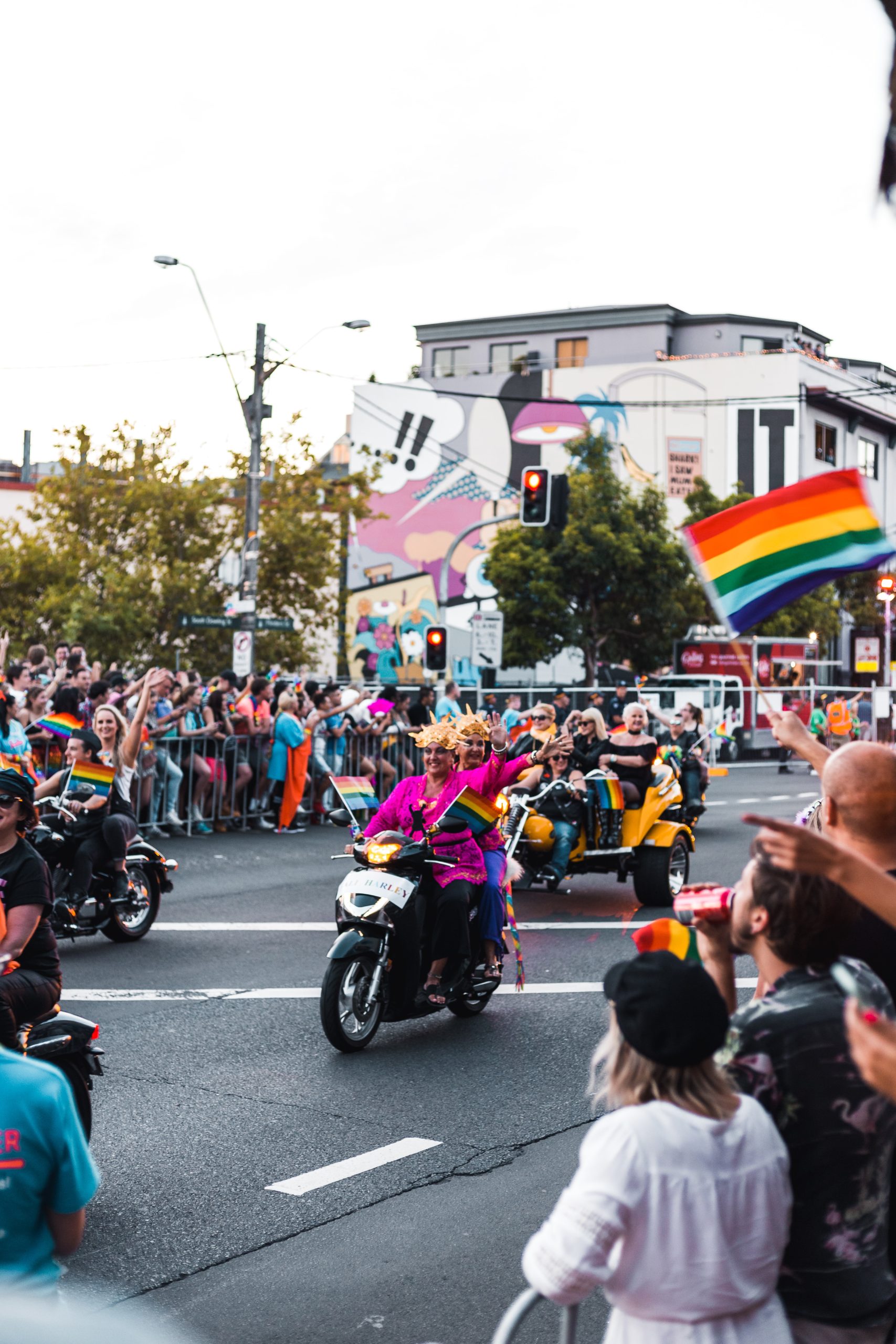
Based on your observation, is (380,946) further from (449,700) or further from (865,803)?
(449,700)

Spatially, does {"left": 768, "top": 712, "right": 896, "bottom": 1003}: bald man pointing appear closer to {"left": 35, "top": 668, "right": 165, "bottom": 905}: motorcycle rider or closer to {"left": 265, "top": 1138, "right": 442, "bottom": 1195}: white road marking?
{"left": 265, "top": 1138, "right": 442, "bottom": 1195}: white road marking

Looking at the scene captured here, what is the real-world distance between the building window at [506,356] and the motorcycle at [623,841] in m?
54.7

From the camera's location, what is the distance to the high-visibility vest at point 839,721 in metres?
32.5

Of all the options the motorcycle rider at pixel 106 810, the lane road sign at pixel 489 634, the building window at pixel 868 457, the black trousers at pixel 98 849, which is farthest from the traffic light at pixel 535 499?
the building window at pixel 868 457

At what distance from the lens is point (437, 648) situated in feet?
79.1

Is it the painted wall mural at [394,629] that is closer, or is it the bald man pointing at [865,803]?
the bald man pointing at [865,803]

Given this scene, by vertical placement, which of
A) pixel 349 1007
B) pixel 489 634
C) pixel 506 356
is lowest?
pixel 349 1007

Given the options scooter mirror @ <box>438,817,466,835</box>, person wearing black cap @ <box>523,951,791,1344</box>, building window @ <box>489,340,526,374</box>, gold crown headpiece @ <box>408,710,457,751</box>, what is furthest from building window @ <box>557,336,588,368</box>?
person wearing black cap @ <box>523,951,791,1344</box>

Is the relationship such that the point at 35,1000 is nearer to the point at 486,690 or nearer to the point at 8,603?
the point at 486,690

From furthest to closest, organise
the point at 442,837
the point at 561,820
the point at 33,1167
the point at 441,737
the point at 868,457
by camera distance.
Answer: the point at 868,457 → the point at 561,820 → the point at 441,737 → the point at 442,837 → the point at 33,1167

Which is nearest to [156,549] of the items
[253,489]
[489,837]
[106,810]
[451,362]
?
[253,489]

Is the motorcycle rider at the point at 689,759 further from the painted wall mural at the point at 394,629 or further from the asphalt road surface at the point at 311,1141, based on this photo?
the painted wall mural at the point at 394,629

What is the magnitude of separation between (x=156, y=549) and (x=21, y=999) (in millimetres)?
24896

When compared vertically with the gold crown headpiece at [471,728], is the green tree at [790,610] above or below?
above
